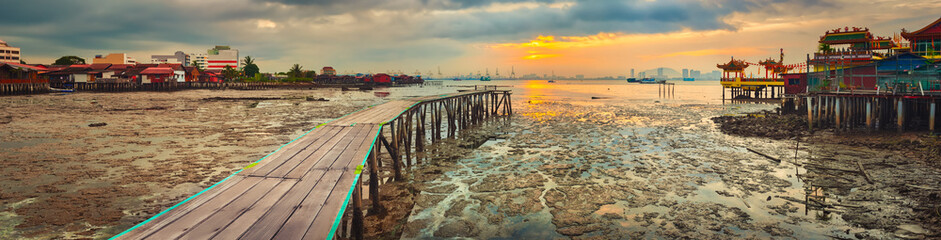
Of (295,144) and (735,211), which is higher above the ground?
(295,144)

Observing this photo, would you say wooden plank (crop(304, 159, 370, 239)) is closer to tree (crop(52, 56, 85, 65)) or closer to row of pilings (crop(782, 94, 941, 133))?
row of pilings (crop(782, 94, 941, 133))

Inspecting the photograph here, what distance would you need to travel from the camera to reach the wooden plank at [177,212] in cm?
308

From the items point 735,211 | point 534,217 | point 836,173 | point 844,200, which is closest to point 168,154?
point 534,217

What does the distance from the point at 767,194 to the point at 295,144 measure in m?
8.97

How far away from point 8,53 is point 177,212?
533 feet

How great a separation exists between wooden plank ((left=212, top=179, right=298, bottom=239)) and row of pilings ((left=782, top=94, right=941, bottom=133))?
795 inches

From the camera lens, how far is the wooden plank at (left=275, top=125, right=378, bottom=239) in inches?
134

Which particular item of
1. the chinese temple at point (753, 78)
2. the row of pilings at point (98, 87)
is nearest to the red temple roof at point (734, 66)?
the chinese temple at point (753, 78)

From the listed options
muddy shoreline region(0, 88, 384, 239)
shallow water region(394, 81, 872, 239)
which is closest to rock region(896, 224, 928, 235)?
shallow water region(394, 81, 872, 239)

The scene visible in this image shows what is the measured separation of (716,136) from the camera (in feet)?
57.2

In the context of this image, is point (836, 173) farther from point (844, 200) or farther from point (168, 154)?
point (168, 154)

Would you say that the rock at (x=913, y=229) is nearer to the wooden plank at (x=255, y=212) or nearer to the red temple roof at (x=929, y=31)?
the wooden plank at (x=255, y=212)

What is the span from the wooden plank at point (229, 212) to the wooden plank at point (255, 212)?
42 mm

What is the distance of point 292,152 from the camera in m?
6.28
